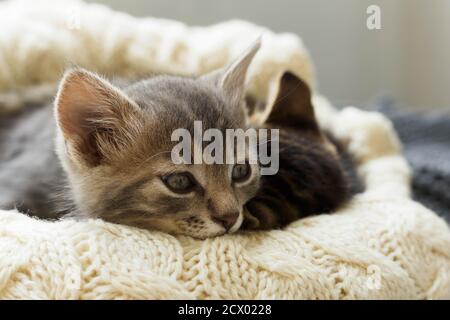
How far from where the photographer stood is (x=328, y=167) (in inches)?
46.4

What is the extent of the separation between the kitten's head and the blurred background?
0.90 metres


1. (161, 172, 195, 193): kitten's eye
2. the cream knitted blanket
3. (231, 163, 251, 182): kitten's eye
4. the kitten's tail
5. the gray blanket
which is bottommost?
the gray blanket

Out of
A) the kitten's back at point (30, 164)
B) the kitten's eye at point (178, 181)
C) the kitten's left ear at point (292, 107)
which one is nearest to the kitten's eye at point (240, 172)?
the kitten's eye at point (178, 181)

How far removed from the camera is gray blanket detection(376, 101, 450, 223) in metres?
1.43

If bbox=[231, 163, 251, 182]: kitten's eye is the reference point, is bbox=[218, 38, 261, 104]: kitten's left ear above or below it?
above

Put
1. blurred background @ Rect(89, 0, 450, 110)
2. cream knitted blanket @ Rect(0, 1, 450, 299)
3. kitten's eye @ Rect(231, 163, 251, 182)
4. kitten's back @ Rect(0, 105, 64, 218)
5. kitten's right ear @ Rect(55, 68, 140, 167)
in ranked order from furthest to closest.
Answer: blurred background @ Rect(89, 0, 450, 110) < kitten's back @ Rect(0, 105, 64, 218) < kitten's eye @ Rect(231, 163, 251, 182) < kitten's right ear @ Rect(55, 68, 140, 167) < cream knitted blanket @ Rect(0, 1, 450, 299)

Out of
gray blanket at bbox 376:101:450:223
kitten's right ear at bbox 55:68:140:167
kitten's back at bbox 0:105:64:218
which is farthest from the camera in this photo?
gray blanket at bbox 376:101:450:223

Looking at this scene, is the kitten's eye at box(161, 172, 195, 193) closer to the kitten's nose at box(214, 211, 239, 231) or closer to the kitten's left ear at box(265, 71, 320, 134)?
the kitten's nose at box(214, 211, 239, 231)

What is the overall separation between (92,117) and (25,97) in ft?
2.44

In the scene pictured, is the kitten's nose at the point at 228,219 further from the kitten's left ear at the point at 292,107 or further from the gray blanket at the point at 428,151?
the gray blanket at the point at 428,151

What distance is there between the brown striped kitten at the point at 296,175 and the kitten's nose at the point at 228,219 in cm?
9

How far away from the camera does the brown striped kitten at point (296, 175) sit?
109cm

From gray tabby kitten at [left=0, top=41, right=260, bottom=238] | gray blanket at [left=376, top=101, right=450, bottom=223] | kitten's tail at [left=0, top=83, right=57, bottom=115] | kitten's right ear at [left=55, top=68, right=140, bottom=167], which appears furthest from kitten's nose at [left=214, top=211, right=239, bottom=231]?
kitten's tail at [left=0, top=83, right=57, bottom=115]

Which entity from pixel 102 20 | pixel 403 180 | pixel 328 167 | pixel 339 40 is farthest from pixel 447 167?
pixel 102 20
